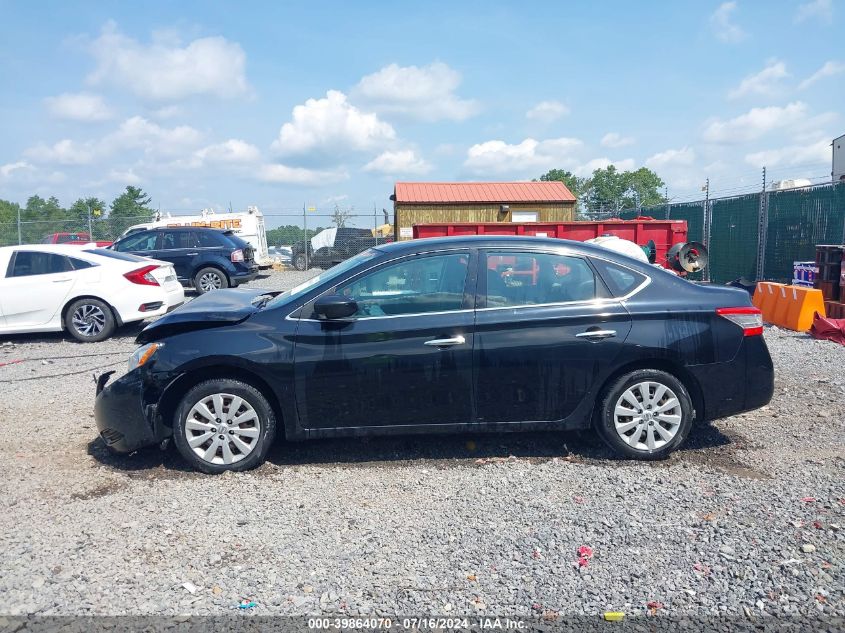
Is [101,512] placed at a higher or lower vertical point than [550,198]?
lower

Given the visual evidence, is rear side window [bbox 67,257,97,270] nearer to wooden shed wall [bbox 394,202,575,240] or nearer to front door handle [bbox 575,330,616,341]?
front door handle [bbox 575,330,616,341]

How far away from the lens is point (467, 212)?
949 inches

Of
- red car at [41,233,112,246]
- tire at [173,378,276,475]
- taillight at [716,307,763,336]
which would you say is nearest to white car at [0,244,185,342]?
tire at [173,378,276,475]

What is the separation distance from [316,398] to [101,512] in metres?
1.47

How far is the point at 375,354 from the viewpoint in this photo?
4.68m

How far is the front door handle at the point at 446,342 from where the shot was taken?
184 inches

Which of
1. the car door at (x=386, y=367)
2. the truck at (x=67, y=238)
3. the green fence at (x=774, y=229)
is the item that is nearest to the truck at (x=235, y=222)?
the truck at (x=67, y=238)

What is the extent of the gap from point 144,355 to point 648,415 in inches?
140

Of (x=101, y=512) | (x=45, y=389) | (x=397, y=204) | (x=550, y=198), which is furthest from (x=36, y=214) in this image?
(x=101, y=512)

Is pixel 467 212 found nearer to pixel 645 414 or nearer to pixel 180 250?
pixel 180 250

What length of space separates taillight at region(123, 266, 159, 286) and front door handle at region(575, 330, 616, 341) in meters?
7.60

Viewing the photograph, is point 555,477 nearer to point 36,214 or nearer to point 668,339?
point 668,339

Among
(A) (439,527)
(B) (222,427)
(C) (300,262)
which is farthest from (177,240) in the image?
(A) (439,527)

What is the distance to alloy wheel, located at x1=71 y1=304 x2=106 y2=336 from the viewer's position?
9992mm
